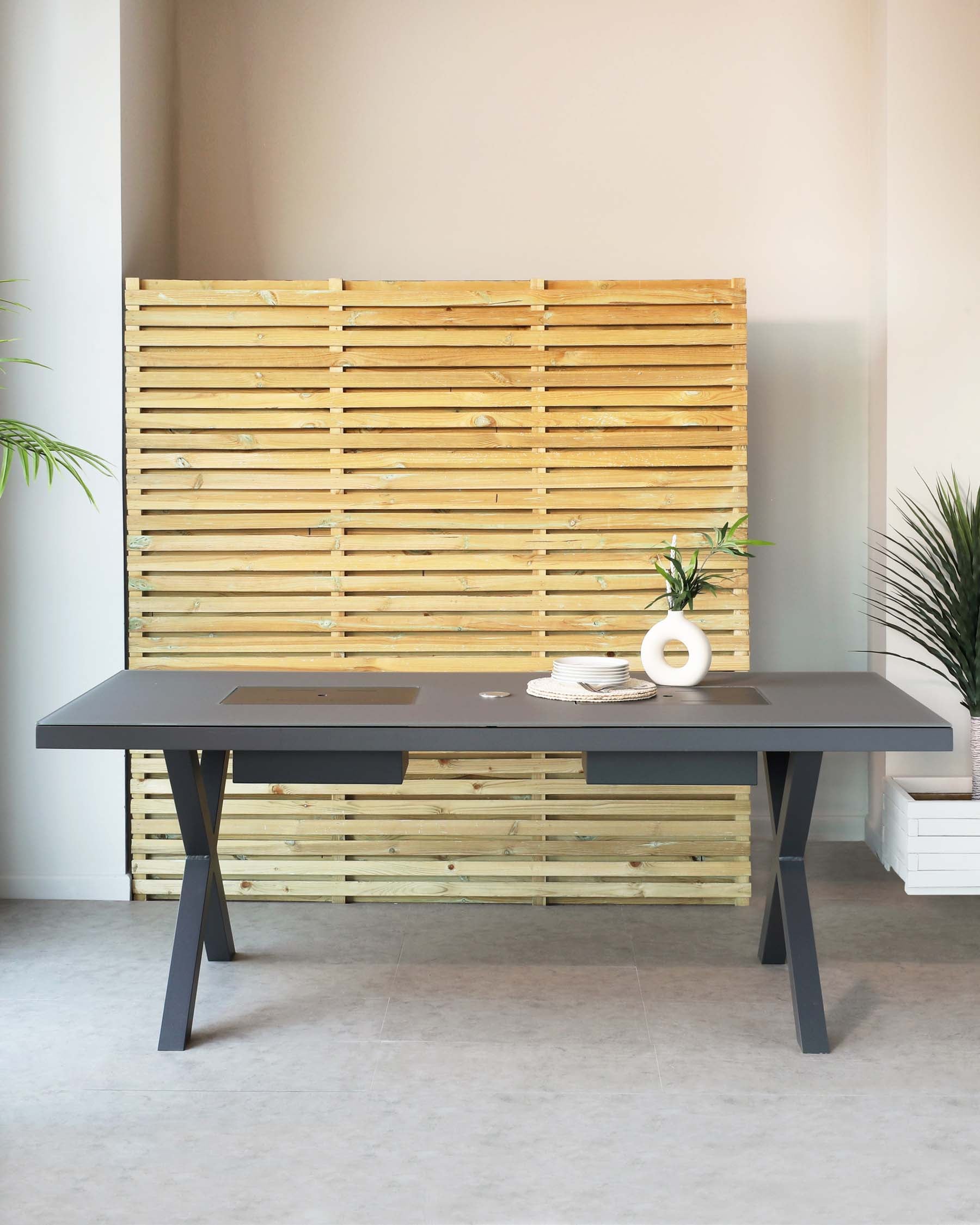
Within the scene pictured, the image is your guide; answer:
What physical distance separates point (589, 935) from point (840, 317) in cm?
256

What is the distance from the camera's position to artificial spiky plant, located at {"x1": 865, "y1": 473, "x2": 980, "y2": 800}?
3.72 metres

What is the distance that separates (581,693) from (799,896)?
2.39ft

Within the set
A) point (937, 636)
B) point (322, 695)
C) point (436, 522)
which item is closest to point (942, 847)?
point (937, 636)

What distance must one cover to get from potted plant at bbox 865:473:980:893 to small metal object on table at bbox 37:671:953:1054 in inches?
31.6

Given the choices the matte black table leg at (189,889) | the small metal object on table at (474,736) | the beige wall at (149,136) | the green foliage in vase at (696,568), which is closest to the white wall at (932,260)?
the green foliage in vase at (696,568)

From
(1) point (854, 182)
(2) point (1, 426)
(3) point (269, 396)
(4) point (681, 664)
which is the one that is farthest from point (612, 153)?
(2) point (1, 426)

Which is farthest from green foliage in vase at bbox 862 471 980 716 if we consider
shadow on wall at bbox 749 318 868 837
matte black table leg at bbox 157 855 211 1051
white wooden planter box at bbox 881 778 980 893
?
matte black table leg at bbox 157 855 211 1051

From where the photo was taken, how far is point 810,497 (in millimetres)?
4438

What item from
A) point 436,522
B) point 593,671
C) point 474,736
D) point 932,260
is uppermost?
point 932,260

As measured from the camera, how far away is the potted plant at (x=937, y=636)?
3566 millimetres

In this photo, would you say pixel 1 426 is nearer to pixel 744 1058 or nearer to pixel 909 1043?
pixel 744 1058

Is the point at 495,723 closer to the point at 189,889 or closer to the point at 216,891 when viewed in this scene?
the point at 189,889

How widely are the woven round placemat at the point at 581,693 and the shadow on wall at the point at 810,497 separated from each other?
5.47 ft

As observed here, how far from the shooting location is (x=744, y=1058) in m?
2.66
